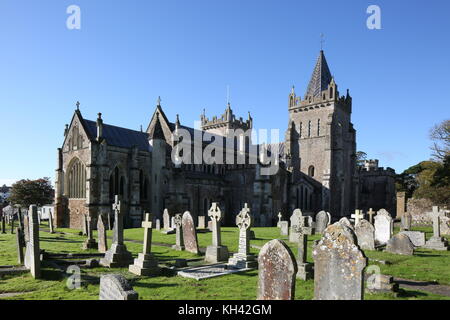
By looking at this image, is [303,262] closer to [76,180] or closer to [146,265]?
[146,265]

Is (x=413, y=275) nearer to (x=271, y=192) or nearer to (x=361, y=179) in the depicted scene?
(x=271, y=192)

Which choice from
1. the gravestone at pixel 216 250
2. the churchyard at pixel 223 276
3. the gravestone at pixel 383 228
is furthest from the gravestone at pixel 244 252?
the gravestone at pixel 383 228

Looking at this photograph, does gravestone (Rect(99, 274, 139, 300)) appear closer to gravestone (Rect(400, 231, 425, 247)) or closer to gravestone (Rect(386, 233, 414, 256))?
gravestone (Rect(386, 233, 414, 256))

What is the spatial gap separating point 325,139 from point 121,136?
Result: 26.1 meters

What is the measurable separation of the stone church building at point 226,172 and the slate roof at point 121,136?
13 cm

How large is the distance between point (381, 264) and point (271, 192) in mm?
24545

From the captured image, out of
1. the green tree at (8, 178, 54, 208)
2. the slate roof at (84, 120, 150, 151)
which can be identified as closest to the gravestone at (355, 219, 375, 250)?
the slate roof at (84, 120, 150, 151)

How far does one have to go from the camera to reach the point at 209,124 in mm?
55094

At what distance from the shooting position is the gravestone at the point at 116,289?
548 centimetres

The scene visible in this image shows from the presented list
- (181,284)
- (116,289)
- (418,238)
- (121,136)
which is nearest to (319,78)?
(121,136)

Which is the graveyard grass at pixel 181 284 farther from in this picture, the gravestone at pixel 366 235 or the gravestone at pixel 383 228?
the gravestone at pixel 383 228

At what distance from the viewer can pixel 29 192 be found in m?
48.7

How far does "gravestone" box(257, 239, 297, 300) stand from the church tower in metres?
36.8
